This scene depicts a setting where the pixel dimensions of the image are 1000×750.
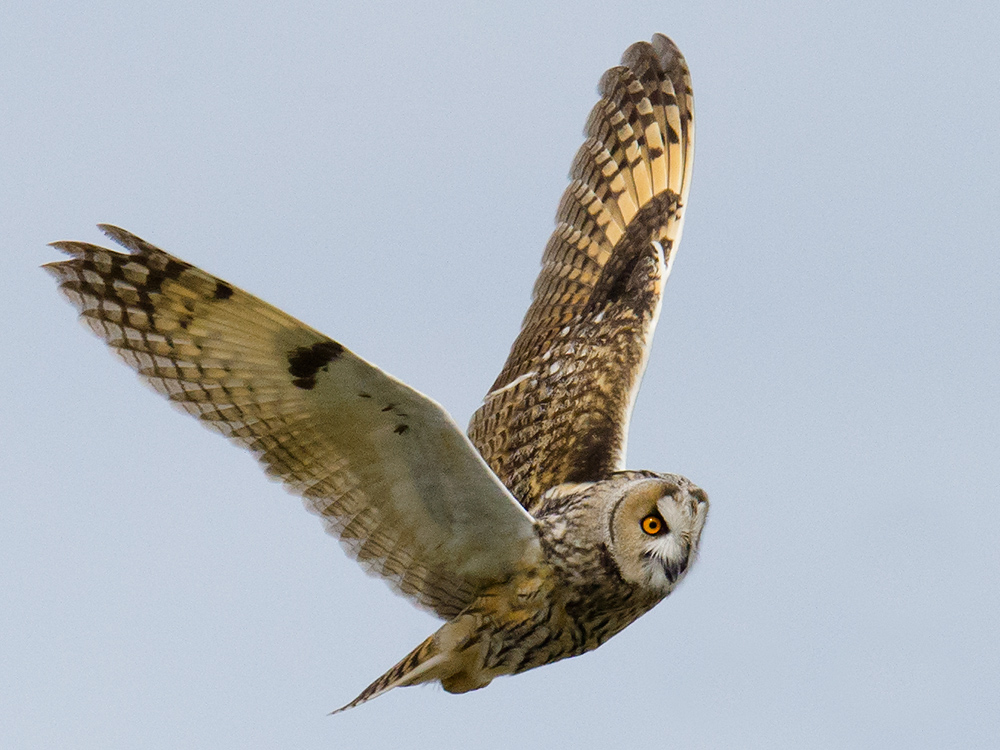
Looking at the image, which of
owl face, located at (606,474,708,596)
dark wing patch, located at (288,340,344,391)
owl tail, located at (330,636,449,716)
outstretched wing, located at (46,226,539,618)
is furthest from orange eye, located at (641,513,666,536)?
dark wing patch, located at (288,340,344,391)

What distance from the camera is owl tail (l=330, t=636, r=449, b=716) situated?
6082mm

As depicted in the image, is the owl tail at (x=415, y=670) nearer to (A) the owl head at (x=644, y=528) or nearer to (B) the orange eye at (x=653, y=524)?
(A) the owl head at (x=644, y=528)

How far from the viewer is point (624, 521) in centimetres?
Result: 604

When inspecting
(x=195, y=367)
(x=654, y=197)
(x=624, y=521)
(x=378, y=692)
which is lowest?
(x=378, y=692)

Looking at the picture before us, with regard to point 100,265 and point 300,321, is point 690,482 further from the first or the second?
point 100,265

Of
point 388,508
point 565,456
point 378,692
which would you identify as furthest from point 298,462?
point 565,456

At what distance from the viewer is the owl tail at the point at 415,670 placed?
6082mm

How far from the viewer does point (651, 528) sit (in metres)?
6.05

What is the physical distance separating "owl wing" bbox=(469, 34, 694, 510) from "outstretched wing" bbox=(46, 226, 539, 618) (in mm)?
846

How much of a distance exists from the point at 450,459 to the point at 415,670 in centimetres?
90

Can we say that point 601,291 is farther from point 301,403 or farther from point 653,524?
point 301,403

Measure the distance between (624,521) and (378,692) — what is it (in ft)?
3.52

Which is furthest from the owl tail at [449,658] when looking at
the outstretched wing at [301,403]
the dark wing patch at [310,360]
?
the dark wing patch at [310,360]

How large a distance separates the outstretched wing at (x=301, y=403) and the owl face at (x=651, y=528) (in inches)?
13.2
